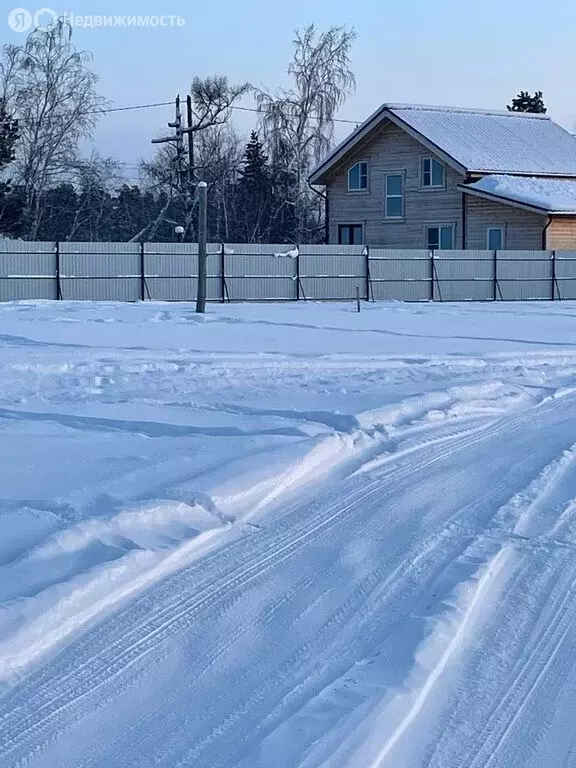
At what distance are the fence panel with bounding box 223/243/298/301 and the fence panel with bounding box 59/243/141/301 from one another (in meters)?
3.04

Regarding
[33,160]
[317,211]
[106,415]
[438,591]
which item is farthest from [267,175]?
[438,591]

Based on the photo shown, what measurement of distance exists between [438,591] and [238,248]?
30.9 meters

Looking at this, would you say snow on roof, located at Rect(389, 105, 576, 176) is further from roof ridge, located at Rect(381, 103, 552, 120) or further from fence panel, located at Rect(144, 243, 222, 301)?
fence panel, located at Rect(144, 243, 222, 301)

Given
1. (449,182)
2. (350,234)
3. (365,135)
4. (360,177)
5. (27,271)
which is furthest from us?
(350,234)

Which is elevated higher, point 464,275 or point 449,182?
point 449,182

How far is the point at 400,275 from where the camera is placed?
3841cm

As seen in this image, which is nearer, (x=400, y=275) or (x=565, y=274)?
(x=400, y=275)

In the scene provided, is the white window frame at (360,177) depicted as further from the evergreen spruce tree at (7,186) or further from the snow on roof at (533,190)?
the evergreen spruce tree at (7,186)

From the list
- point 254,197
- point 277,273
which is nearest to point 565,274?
point 277,273

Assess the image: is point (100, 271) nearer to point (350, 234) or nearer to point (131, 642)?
point (350, 234)

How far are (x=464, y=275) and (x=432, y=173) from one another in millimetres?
7560

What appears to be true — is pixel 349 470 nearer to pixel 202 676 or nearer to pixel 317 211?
pixel 202 676

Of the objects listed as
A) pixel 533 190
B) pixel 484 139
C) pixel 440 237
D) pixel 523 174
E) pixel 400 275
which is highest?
pixel 484 139

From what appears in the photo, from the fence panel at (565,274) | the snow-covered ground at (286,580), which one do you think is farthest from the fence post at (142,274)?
the snow-covered ground at (286,580)
